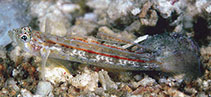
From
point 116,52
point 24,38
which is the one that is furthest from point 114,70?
point 24,38

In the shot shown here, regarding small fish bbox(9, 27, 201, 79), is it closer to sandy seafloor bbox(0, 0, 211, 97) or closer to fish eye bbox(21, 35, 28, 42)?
fish eye bbox(21, 35, 28, 42)

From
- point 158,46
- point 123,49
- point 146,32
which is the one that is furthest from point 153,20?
point 123,49

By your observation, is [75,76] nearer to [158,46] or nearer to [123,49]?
[123,49]

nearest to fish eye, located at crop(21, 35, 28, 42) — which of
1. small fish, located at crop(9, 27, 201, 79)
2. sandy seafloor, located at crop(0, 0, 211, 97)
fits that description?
small fish, located at crop(9, 27, 201, 79)

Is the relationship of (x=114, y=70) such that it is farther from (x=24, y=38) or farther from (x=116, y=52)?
(x=24, y=38)

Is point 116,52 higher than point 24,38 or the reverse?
higher

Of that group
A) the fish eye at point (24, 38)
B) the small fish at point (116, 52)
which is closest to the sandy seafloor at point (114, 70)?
the small fish at point (116, 52)
